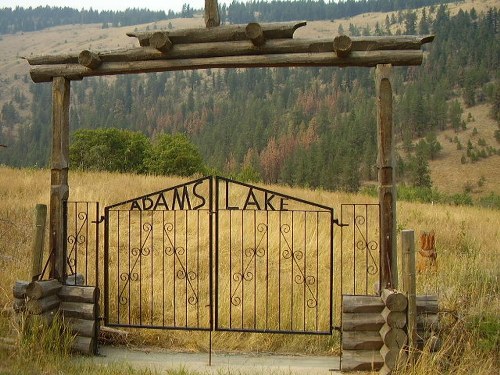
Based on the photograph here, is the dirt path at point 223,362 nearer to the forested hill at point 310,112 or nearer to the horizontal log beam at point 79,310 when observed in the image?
the horizontal log beam at point 79,310

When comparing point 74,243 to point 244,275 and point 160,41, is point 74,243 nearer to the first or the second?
point 160,41

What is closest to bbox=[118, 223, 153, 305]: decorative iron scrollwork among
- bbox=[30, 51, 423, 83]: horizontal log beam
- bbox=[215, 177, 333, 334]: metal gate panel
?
bbox=[215, 177, 333, 334]: metal gate panel

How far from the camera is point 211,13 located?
6.67 meters

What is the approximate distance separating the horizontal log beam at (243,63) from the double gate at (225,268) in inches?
53.9

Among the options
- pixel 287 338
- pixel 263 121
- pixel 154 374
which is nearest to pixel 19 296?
pixel 154 374

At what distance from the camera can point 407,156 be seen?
237 ft

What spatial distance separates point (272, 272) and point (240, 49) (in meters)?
5.26

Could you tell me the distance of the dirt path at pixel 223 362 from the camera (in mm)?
6176

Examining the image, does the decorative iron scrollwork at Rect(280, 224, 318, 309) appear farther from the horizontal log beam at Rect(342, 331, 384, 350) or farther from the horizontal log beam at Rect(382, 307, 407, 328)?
the horizontal log beam at Rect(382, 307, 407, 328)

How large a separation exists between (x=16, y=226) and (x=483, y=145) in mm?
69536

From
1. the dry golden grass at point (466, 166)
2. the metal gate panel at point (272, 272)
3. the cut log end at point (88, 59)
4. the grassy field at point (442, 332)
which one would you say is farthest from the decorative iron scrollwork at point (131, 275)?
the dry golden grass at point (466, 166)

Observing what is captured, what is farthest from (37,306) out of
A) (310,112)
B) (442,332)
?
(310,112)

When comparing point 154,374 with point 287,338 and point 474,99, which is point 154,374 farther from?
point 474,99

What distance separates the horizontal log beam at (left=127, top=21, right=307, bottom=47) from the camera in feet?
20.8
